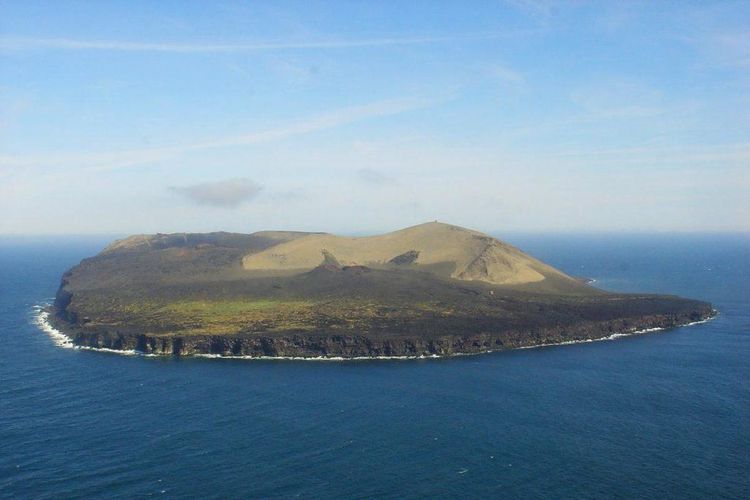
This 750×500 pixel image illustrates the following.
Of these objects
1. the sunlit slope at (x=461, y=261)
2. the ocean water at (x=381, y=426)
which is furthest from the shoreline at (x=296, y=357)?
the sunlit slope at (x=461, y=261)

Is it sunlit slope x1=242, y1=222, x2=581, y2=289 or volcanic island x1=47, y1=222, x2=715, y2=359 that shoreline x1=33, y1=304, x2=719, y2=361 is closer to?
volcanic island x1=47, y1=222, x2=715, y2=359

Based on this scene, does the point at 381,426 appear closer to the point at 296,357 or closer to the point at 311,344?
the point at 296,357

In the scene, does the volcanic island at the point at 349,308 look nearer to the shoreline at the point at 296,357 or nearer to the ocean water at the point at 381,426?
the shoreline at the point at 296,357

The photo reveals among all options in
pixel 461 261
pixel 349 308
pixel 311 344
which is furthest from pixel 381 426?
pixel 461 261

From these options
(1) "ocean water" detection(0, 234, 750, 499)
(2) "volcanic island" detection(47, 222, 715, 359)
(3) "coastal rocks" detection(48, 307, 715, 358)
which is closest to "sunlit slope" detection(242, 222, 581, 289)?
(2) "volcanic island" detection(47, 222, 715, 359)

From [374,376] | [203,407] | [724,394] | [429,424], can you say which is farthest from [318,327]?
[724,394]

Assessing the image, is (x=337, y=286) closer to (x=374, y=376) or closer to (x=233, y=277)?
(x=233, y=277)
